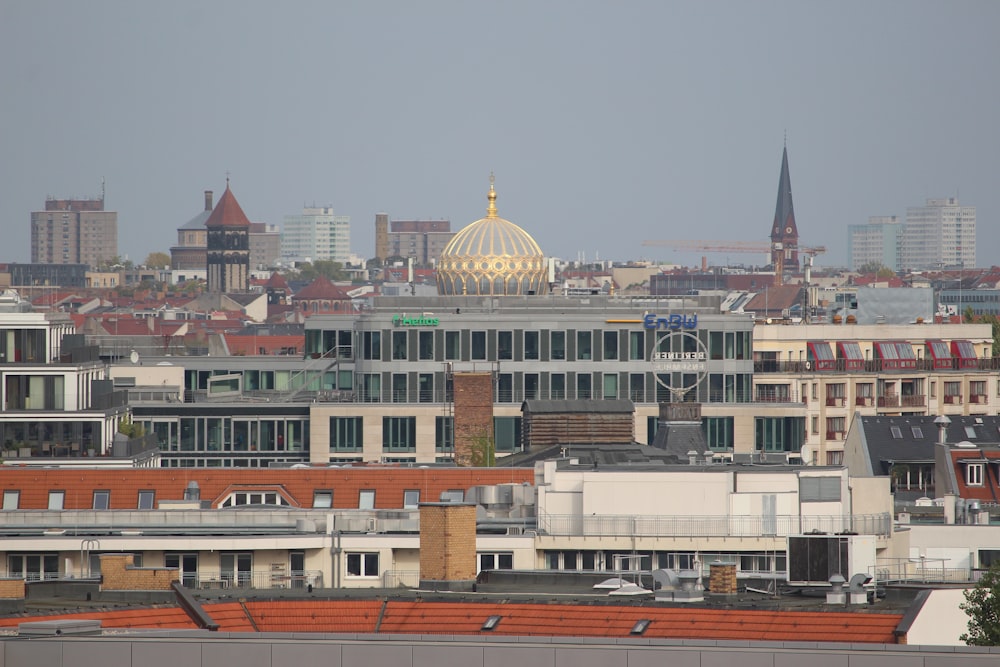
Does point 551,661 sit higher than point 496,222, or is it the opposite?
point 496,222

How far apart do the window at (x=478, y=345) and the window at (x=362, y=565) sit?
51436 mm

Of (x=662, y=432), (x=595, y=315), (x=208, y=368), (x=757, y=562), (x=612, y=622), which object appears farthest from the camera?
(x=208, y=368)

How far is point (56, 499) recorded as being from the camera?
7025cm

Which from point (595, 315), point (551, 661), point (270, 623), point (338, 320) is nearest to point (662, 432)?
point (595, 315)

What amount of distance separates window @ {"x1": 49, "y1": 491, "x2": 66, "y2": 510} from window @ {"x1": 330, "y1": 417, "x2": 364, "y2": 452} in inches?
1515

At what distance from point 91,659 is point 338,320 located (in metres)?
76.5

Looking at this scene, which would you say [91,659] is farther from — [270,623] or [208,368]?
[208,368]

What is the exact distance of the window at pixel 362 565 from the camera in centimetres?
5769

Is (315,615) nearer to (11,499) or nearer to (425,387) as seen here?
(11,499)

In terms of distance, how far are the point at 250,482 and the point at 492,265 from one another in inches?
1978

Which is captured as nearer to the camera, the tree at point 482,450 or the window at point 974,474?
the window at point 974,474

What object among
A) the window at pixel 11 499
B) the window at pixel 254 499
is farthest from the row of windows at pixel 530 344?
the window at pixel 11 499

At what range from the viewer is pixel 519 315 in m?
110

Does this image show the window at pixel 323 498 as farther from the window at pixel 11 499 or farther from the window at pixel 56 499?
the window at pixel 11 499
